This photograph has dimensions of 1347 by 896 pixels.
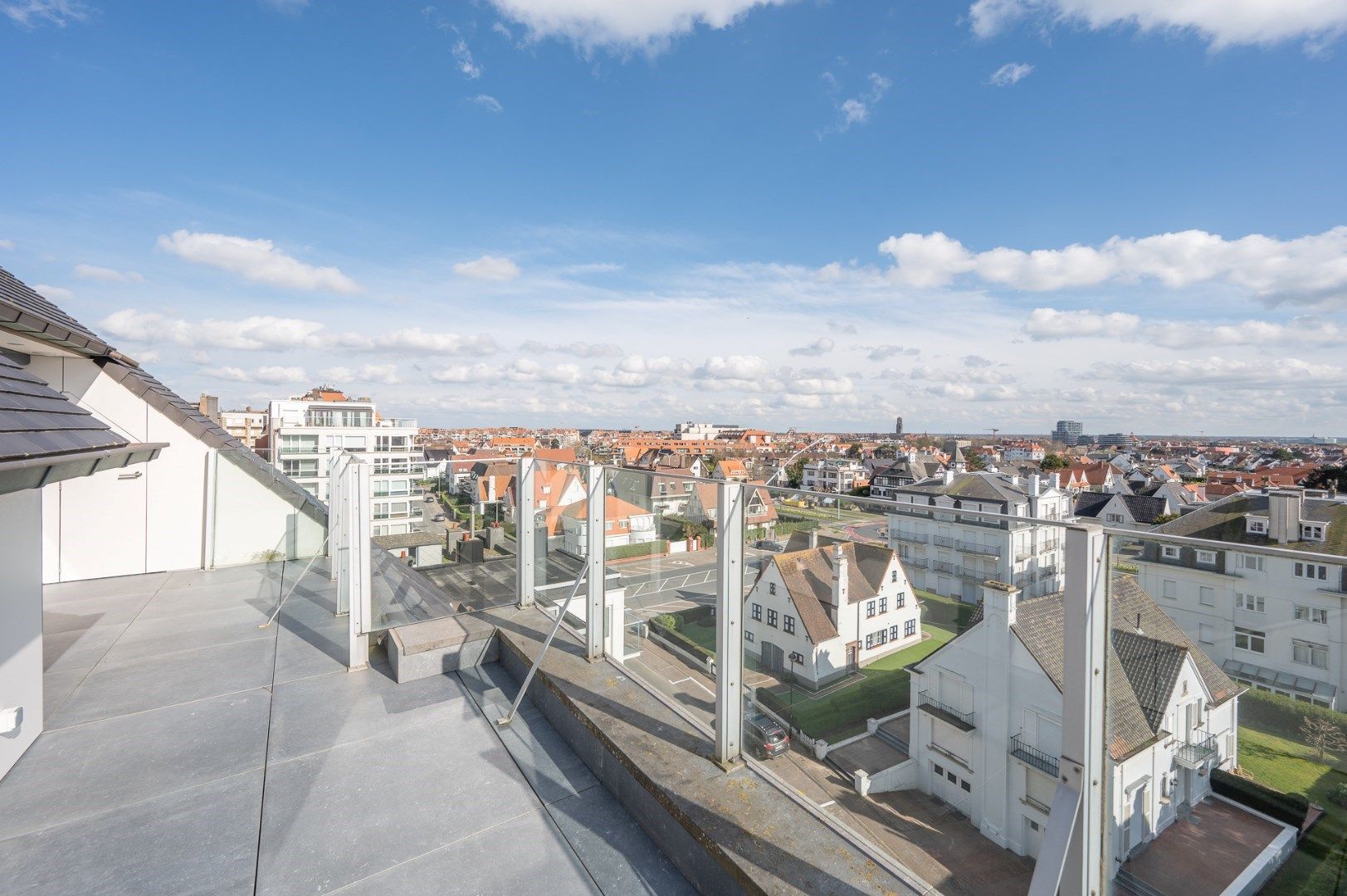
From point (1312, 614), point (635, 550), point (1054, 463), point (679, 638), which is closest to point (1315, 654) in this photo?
point (1312, 614)

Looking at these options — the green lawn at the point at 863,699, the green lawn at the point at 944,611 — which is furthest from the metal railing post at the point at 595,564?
the green lawn at the point at 944,611

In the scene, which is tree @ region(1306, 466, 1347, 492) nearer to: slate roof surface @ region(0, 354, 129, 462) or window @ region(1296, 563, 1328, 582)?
window @ region(1296, 563, 1328, 582)

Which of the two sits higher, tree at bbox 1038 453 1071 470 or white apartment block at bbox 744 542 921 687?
white apartment block at bbox 744 542 921 687

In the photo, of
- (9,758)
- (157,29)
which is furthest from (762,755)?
(157,29)

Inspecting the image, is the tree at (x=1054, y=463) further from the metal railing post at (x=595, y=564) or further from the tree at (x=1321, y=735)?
the tree at (x=1321, y=735)

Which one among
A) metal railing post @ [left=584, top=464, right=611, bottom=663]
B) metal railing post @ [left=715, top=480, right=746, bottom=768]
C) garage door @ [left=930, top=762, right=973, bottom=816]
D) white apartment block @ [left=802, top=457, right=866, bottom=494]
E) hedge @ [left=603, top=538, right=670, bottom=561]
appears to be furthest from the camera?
white apartment block @ [left=802, top=457, right=866, bottom=494]

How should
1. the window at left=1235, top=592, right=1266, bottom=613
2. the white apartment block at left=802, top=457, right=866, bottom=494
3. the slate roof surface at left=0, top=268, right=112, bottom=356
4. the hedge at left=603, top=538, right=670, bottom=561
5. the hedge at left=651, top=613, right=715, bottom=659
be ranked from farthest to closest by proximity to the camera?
the white apartment block at left=802, top=457, right=866, bottom=494
the slate roof surface at left=0, top=268, right=112, bottom=356
the hedge at left=603, top=538, right=670, bottom=561
the hedge at left=651, top=613, right=715, bottom=659
the window at left=1235, top=592, right=1266, bottom=613

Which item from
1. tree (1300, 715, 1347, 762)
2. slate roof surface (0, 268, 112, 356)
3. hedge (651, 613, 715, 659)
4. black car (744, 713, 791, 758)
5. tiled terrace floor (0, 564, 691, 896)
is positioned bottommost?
tiled terrace floor (0, 564, 691, 896)

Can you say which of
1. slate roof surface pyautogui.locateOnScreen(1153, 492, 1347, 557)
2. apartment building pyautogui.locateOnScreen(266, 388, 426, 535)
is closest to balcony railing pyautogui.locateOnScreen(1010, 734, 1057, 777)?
slate roof surface pyautogui.locateOnScreen(1153, 492, 1347, 557)
